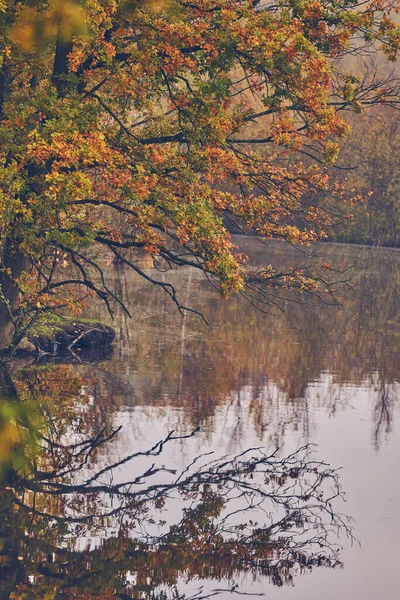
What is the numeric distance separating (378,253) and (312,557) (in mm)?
69039

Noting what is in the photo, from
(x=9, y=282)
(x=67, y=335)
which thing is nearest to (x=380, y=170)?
(x=67, y=335)

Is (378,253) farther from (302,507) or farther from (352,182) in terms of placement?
(302,507)

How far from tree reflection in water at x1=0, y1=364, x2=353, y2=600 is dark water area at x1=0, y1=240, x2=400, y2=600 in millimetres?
34

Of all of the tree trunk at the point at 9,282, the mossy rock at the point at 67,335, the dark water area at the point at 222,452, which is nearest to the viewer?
the dark water area at the point at 222,452

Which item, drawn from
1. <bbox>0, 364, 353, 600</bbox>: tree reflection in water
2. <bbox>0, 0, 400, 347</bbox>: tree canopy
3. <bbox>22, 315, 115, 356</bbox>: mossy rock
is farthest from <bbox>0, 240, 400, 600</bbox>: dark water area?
<bbox>0, 0, 400, 347</bbox>: tree canopy

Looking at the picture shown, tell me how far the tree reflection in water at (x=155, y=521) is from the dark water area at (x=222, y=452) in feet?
0.11

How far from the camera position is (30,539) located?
12.7m

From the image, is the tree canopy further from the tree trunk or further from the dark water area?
the dark water area

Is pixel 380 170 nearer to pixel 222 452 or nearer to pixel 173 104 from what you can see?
pixel 173 104

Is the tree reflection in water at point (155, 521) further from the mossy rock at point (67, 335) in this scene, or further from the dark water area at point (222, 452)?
the mossy rock at point (67, 335)

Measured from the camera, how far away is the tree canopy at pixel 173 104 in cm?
1775

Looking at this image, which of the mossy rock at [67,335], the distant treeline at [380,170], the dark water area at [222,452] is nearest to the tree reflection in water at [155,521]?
the dark water area at [222,452]

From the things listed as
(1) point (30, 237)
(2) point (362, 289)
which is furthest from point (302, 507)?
(2) point (362, 289)

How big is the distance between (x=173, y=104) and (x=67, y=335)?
1056 centimetres
